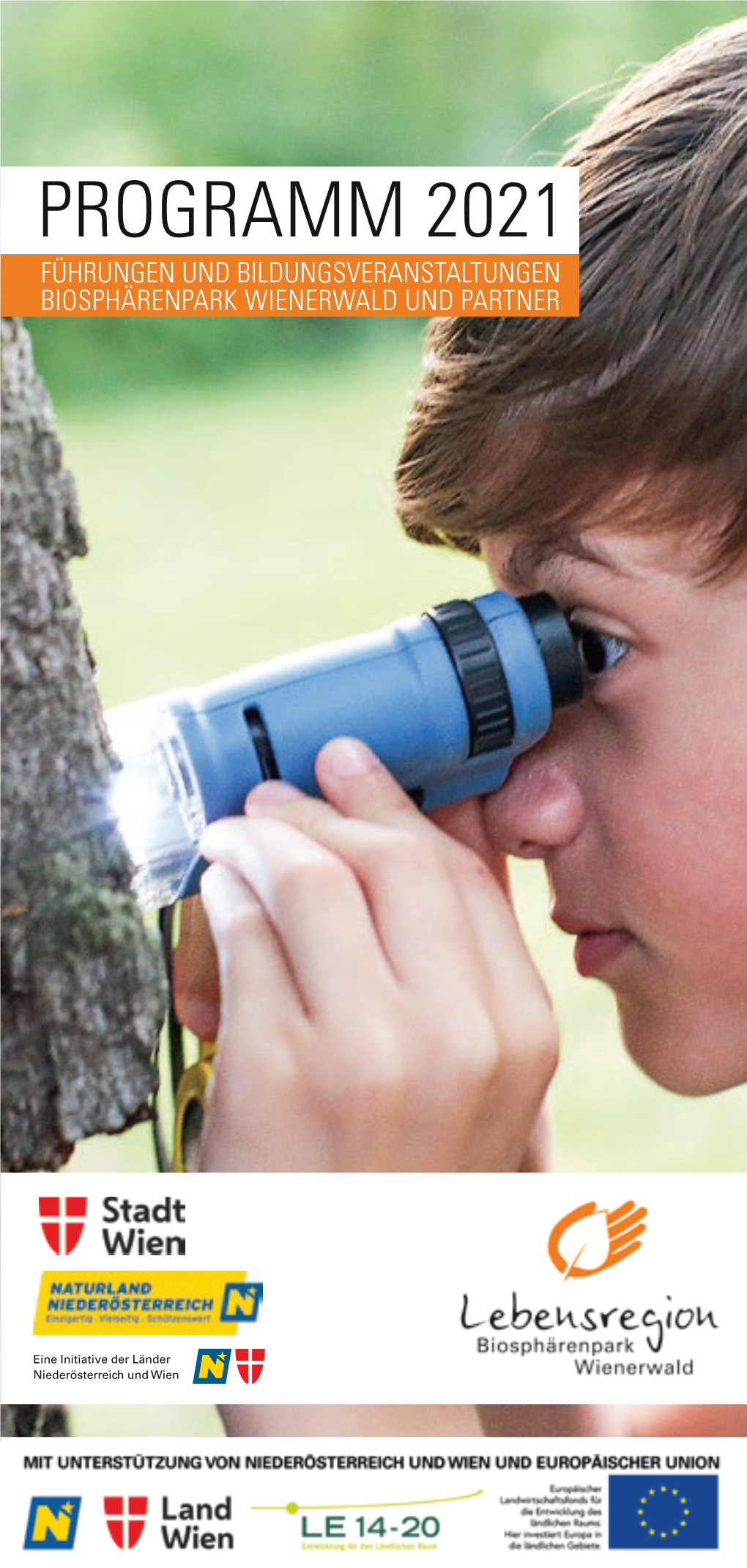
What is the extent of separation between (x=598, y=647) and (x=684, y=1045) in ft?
0.80

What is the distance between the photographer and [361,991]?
31.5 inches

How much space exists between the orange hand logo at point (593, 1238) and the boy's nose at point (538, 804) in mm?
199

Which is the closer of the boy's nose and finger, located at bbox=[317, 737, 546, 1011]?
finger, located at bbox=[317, 737, 546, 1011]

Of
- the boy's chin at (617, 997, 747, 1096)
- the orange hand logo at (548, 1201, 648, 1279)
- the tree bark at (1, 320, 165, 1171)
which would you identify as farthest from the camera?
the boy's chin at (617, 997, 747, 1096)

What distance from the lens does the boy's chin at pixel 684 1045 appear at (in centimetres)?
101

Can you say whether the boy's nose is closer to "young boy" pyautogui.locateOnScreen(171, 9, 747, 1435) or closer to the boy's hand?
"young boy" pyautogui.locateOnScreen(171, 9, 747, 1435)

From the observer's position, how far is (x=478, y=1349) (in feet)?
2.92

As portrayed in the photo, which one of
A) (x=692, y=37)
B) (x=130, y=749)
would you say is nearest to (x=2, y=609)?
(x=130, y=749)

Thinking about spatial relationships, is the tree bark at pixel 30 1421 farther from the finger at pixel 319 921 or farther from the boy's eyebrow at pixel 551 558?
the boy's eyebrow at pixel 551 558

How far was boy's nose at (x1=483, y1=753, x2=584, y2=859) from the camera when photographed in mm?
959

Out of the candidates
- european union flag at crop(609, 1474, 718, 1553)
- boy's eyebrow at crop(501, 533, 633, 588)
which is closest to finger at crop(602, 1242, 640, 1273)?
european union flag at crop(609, 1474, 718, 1553)

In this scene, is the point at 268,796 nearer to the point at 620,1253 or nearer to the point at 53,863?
the point at 53,863

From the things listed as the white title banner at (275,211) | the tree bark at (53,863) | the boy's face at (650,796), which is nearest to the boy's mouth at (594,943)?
the boy's face at (650,796)

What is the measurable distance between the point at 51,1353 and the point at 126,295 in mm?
544
